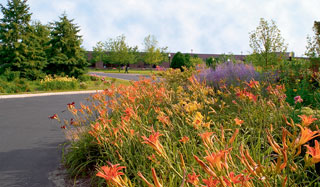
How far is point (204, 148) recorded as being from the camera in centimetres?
243

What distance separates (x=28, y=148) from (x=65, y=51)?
735 inches

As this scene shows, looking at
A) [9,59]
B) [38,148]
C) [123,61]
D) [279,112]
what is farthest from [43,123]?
[123,61]

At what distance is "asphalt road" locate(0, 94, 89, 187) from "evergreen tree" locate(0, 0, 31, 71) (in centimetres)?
1370

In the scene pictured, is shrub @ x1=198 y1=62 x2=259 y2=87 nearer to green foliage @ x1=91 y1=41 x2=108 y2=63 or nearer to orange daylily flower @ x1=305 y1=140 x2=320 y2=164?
orange daylily flower @ x1=305 y1=140 x2=320 y2=164

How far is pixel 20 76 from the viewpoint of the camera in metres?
20.3

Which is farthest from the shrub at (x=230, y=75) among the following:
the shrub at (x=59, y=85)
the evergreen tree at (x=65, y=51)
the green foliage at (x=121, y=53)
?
the green foliage at (x=121, y=53)

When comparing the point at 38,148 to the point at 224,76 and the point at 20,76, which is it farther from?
the point at 20,76

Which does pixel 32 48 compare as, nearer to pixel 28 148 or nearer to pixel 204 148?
pixel 28 148

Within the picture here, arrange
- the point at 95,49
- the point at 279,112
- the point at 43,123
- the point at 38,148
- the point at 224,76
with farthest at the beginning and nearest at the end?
the point at 95,49 → the point at 43,123 → the point at 224,76 → the point at 38,148 → the point at 279,112

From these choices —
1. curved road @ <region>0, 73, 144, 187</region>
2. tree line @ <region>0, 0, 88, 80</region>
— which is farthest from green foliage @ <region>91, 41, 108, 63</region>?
curved road @ <region>0, 73, 144, 187</region>

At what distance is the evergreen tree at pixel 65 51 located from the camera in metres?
21.8

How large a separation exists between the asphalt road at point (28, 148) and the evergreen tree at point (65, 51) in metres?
13.6

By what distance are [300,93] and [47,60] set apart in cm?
2206

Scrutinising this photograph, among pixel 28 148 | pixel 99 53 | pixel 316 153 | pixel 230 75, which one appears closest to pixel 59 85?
pixel 28 148
